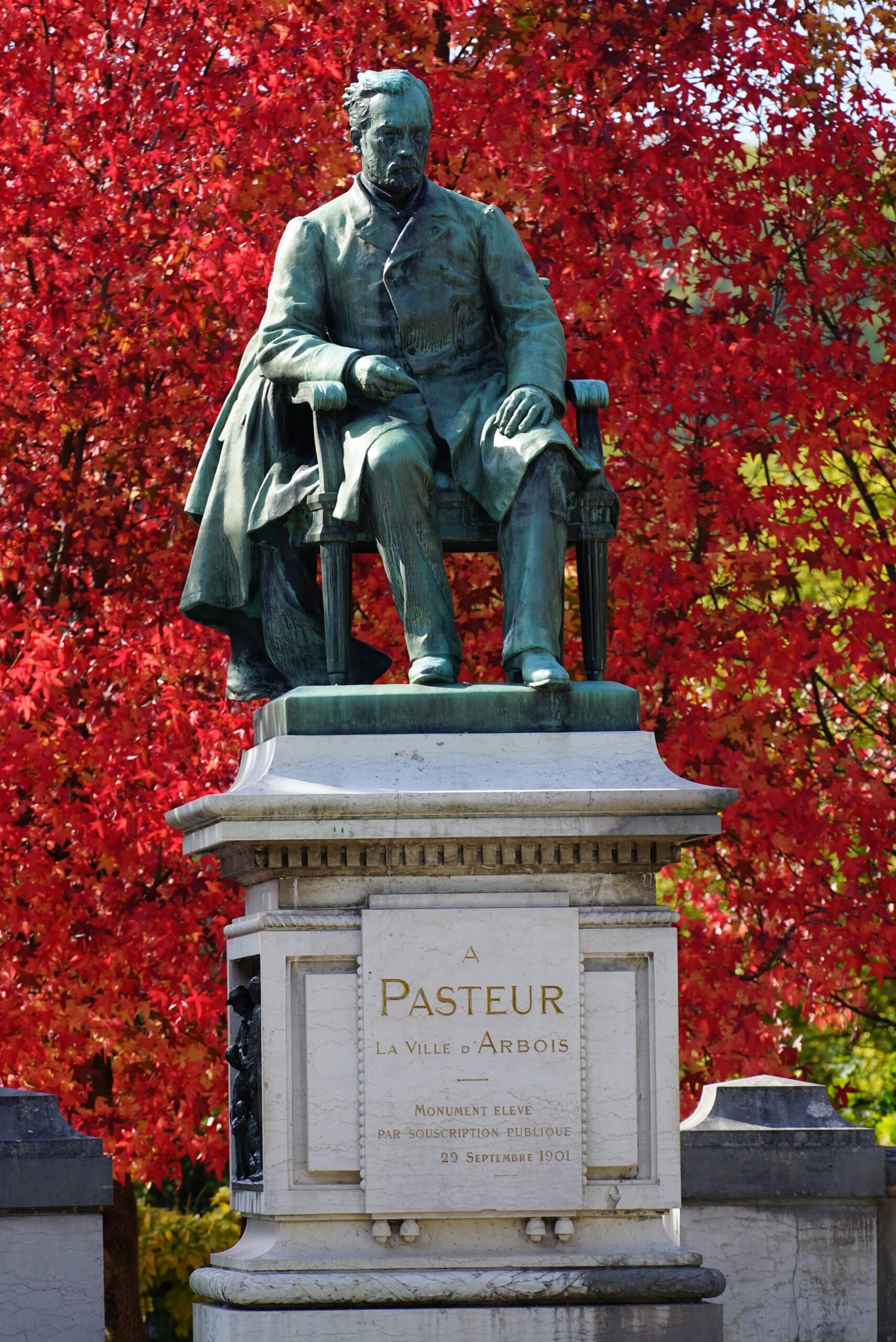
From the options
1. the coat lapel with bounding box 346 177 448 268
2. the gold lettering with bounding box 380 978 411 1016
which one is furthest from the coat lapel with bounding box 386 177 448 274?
the gold lettering with bounding box 380 978 411 1016

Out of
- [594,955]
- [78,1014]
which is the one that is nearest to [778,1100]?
[594,955]

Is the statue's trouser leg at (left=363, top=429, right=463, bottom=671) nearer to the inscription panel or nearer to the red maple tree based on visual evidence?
the inscription panel

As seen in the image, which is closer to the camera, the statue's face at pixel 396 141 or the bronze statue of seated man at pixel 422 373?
the bronze statue of seated man at pixel 422 373

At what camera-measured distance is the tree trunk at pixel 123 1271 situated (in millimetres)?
10727

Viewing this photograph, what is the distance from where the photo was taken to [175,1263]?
1479 centimetres

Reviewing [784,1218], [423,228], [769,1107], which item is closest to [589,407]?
[423,228]

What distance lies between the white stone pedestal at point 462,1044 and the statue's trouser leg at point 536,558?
0.36 m

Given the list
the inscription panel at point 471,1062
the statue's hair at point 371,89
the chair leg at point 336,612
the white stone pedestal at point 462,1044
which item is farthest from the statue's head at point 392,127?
the inscription panel at point 471,1062

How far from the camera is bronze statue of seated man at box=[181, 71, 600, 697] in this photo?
6.57 meters

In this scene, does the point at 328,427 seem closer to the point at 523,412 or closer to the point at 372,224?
the point at 523,412

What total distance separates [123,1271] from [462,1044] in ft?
17.4

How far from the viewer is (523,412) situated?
21.9 ft

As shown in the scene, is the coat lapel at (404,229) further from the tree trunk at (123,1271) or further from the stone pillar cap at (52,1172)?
the tree trunk at (123,1271)

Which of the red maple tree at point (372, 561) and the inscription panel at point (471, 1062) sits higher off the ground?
the red maple tree at point (372, 561)
